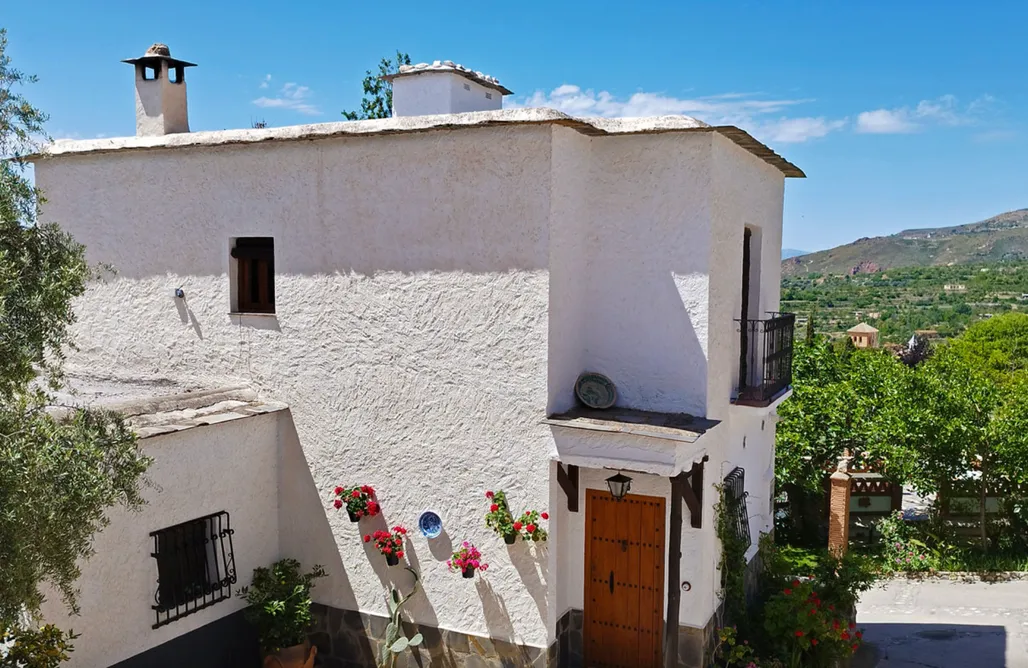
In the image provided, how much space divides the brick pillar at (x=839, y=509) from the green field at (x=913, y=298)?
56035 mm

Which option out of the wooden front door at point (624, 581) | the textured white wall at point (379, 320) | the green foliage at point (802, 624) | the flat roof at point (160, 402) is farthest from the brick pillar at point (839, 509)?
the flat roof at point (160, 402)

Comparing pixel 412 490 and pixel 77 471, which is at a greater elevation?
pixel 77 471

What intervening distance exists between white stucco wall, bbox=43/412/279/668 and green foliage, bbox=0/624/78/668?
1.08ft

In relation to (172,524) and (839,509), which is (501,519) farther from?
(839,509)

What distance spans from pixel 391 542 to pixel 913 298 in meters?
107

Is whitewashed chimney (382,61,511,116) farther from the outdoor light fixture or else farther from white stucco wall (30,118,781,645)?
the outdoor light fixture

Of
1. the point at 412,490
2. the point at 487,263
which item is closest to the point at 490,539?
the point at 412,490

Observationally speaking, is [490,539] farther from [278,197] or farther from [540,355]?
[278,197]

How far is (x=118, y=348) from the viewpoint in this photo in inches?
475

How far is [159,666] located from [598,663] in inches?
196

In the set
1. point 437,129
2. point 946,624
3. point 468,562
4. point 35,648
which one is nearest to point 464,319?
point 437,129

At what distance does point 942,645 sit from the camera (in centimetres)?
1412

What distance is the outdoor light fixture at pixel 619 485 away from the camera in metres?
9.69

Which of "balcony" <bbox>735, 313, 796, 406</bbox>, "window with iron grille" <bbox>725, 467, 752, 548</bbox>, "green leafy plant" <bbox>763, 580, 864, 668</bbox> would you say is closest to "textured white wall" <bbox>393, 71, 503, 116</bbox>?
"balcony" <bbox>735, 313, 796, 406</bbox>
